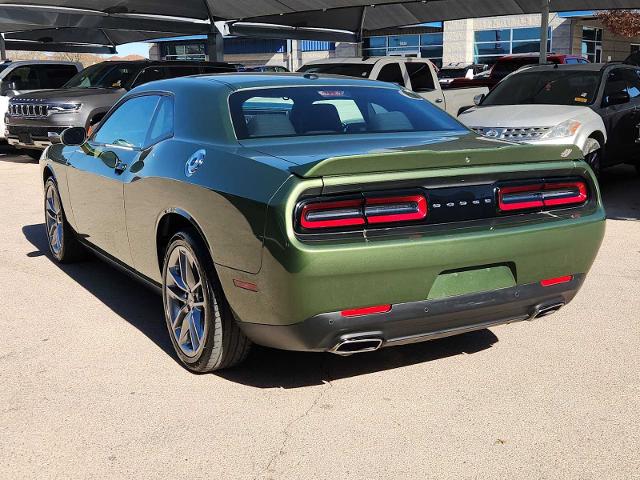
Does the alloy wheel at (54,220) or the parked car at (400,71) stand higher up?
the parked car at (400,71)

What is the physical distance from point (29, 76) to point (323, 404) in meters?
14.3

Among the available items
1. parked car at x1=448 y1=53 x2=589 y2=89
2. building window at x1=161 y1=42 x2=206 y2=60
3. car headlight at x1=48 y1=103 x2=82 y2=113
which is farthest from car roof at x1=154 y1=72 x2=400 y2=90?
building window at x1=161 y1=42 x2=206 y2=60

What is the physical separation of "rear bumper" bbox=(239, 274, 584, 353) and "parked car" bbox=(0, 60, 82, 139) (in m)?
12.6

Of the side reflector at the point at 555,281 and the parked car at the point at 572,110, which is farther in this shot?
the parked car at the point at 572,110

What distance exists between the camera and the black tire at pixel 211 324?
11.9 ft

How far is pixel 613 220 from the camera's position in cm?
814

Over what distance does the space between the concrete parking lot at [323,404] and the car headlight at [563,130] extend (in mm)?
3934

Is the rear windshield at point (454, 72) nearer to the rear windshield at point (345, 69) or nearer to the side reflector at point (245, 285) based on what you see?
the rear windshield at point (345, 69)

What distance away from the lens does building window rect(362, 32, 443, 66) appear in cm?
4759

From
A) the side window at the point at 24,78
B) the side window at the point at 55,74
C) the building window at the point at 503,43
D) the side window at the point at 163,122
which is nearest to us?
the side window at the point at 163,122

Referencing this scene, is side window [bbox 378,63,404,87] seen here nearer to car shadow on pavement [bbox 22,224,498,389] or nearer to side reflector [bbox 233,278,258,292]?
car shadow on pavement [bbox 22,224,498,389]

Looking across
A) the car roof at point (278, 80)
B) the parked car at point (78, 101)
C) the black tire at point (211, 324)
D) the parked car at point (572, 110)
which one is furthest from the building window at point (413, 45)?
the black tire at point (211, 324)

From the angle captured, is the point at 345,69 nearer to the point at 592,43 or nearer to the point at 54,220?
the point at 54,220

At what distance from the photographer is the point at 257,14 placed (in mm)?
20797
